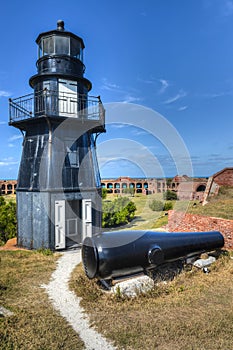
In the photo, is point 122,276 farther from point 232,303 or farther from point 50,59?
point 50,59

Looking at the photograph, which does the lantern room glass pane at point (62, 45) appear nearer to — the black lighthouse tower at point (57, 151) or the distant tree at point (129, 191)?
the black lighthouse tower at point (57, 151)

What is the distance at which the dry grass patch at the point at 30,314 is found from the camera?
16.2 feet

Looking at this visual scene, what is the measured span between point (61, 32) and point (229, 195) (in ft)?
64.3

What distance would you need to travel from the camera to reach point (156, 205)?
27531 millimetres

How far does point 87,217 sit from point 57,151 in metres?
3.42

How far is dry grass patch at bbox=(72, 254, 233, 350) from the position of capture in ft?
16.3

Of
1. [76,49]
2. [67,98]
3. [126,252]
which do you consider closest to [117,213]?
[67,98]

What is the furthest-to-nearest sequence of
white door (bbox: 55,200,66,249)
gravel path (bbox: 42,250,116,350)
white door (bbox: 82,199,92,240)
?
white door (bbox: 82,199,92,240) → white door (bbox: 55,200,66,249) → gravel path (bbox: 42,250,116,350)

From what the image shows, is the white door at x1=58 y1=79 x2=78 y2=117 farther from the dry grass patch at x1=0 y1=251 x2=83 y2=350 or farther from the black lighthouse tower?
the dry grass patch at x1=0 y1=251 x2=83 y2=350

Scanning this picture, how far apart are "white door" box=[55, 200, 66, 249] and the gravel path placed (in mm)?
1713

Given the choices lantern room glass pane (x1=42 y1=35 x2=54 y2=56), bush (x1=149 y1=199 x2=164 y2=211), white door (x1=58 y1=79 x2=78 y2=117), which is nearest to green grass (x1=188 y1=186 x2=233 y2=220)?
bush (x1=149 y1=199 x2=164 y2=211)

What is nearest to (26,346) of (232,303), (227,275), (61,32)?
(232,303)

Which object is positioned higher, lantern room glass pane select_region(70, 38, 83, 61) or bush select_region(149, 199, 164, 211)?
lantern room glass pane select_region(70, 38, 83, 61)

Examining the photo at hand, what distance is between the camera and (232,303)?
21.5ft
